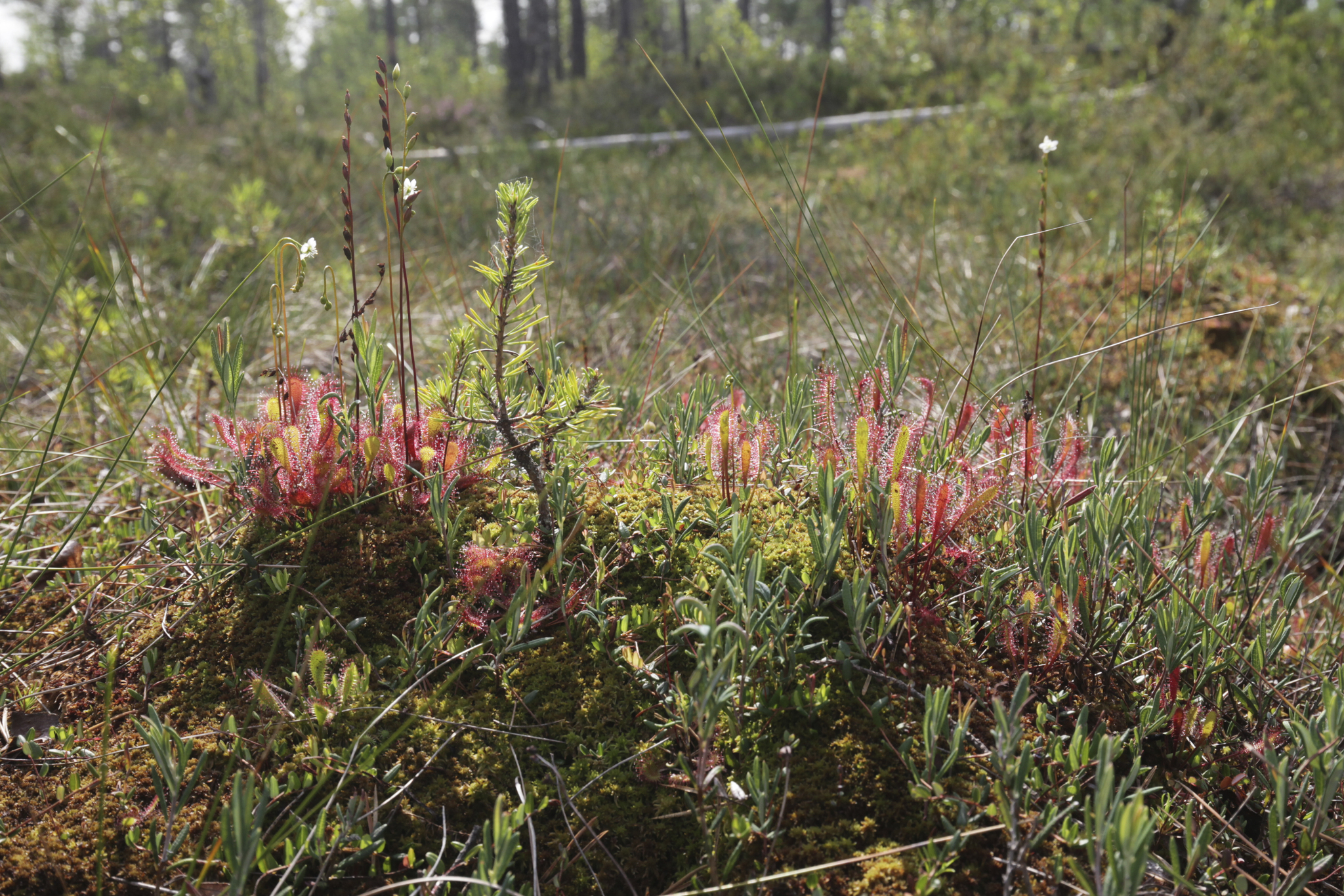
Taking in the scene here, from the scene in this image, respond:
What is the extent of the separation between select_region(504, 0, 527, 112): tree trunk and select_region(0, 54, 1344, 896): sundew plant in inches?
590

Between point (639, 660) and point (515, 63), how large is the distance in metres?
16.9

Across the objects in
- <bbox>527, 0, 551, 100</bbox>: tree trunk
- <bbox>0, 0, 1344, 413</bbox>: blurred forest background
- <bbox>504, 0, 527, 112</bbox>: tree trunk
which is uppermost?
<bbox>527, 0, 551, 100</bbox>: tree trunk

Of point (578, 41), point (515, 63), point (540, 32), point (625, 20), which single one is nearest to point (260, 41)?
point (625, 20)

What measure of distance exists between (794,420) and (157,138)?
12381 mm

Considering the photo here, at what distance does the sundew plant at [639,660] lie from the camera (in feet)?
4.16

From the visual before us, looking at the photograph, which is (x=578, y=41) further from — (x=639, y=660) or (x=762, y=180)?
(x=639, y=660)

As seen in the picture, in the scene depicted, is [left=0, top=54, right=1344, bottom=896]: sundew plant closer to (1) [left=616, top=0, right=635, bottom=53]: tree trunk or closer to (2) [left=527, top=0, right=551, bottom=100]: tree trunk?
(2) [left=527, top=0, right=551, bottom=100]: tree trunk

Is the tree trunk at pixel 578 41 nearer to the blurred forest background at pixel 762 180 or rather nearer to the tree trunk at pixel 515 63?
the blurred forest background at pixel 762 180

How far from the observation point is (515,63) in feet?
52.4

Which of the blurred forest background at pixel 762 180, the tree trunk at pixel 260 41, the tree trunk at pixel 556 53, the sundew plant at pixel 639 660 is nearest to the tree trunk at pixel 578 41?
the blurred forest background at pixel 762 180

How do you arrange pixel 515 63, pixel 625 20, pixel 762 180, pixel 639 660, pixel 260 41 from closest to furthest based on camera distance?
pixel 639 660, pixel 762 180, pixel 515 63, pixel 625 20, pixel 260 41

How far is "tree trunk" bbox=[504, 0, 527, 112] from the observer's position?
50.3 feet

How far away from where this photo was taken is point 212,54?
30891 mm

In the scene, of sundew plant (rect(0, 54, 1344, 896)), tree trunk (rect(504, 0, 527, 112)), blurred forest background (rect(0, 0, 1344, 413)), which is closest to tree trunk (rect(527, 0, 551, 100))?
blurred forest background (rect(0, 0, 1344, 413))
